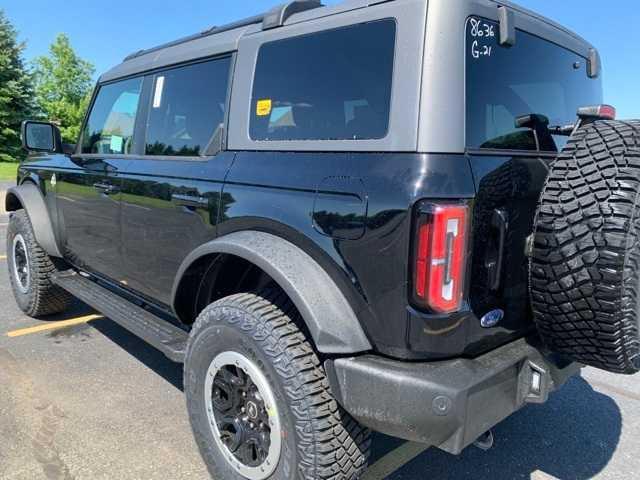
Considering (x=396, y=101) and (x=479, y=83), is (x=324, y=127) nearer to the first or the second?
(x=396, y=101)

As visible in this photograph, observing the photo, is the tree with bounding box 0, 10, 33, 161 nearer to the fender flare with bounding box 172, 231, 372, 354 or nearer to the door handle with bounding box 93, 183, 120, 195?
the door handle with bounding box 93, 183, 120, 195

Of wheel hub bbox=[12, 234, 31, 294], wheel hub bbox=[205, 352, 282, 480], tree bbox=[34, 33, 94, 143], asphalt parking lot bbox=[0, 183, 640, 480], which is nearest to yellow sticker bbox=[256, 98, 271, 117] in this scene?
wheel hub bbox=[205, 352, 282, 480]

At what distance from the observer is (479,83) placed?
1.93 metres

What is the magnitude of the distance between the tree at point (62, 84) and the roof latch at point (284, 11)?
4094cm

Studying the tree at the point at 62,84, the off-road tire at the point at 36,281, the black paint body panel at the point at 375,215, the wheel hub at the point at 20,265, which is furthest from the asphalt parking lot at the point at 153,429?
the tree at the point at 62,84

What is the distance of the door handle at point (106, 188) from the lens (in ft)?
10.7

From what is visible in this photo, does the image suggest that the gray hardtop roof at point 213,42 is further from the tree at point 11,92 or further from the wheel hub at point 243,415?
the tree at point 11,92

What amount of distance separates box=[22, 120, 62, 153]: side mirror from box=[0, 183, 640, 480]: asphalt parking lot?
1579 millimetres

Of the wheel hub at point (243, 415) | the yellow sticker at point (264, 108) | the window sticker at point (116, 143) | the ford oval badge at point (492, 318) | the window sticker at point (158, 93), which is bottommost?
the wheel hub at point (243, 415)

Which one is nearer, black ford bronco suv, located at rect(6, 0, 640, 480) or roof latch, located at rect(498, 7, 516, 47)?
black ford bronco suv, located at rect(6, 0, 640, 480)

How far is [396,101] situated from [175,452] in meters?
A: 2.07

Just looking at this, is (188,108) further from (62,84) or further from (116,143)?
(62,84)

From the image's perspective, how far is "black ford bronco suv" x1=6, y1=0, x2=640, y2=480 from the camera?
175 cm

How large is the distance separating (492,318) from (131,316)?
2.17m
